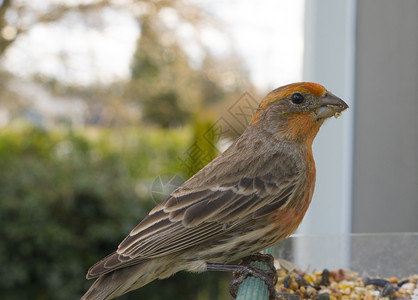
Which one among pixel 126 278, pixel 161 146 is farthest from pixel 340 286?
pixel 161 146

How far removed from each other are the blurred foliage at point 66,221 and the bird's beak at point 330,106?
3130 mm

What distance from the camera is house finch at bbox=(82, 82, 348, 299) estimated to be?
180 centimetres

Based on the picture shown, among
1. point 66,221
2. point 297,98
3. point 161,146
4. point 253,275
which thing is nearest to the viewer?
point 253,275

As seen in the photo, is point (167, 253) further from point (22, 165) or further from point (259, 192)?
point (22, 165)

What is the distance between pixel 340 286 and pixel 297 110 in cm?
74

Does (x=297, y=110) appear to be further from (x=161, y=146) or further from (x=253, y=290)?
(x=161, y=146)

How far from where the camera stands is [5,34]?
9.69 m

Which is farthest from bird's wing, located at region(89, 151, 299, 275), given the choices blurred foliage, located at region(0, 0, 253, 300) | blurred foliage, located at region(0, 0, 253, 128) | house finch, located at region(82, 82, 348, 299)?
blurred foliage, located at region(0, 0, 253, 128)

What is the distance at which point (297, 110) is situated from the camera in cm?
197

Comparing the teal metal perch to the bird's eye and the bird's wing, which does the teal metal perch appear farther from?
the bird's eye

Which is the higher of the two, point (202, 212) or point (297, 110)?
point (297, 110)

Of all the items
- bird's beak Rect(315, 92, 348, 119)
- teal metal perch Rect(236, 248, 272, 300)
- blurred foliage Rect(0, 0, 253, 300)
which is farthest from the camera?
blurred foliage Rect(0, 0, 253, 300)

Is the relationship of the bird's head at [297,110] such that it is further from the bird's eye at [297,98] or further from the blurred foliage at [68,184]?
the blurred foliage at [68,184]

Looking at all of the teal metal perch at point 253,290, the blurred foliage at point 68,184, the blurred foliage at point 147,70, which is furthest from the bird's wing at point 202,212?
the blurred foliage at point 147,70
